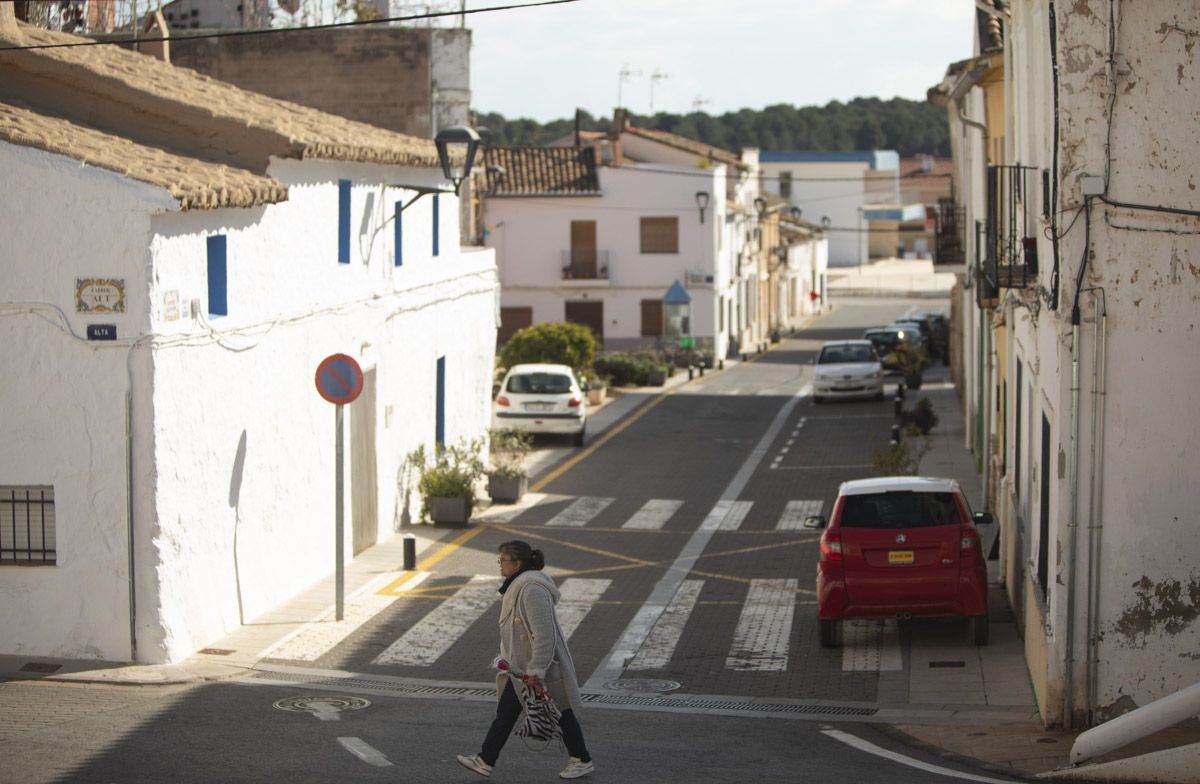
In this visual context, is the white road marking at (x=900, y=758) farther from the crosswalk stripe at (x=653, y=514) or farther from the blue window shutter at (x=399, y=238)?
the blue window shutter at (x=399, y=238)

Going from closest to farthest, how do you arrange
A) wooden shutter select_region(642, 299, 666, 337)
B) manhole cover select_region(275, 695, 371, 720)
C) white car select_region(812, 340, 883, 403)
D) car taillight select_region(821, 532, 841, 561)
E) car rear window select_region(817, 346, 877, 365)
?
manhole cover select_region(275, 695, 371, 720)
car taillight select_region(821, 532, 841, 561)
white car select_region(812, 340, 883, 403)
car rear window select_region(817, 346, 877, 365)
wooden shutter select_region(642, 299, 666, 337)

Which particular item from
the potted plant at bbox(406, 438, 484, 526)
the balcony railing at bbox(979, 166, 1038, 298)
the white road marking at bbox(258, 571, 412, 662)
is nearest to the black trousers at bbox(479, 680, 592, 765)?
the white road marking at bbox(258, 571, 412, 662)

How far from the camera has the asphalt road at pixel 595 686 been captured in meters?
10.5

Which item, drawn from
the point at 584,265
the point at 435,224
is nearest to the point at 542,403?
the point at 435,224

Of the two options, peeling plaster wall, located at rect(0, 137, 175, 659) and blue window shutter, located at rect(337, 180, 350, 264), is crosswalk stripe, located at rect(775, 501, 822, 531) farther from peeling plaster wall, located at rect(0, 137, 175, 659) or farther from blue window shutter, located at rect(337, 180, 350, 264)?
peeling plaster wall, located at rect(0, 137, 175, 659)

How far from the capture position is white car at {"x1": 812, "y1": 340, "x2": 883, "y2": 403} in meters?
39.6

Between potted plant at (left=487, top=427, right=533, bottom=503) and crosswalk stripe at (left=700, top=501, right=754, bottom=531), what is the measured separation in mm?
3139

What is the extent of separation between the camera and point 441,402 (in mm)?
24688

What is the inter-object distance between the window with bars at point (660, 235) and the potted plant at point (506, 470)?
94.7ft

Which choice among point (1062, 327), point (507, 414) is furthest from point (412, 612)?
point (507, 414)

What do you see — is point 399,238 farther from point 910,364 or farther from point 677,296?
point 677,296

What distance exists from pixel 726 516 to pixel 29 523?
12345mm

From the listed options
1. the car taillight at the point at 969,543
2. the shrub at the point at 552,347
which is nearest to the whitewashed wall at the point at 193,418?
the car taillight at the point at 969,543

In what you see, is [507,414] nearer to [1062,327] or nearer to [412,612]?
[412,612]
